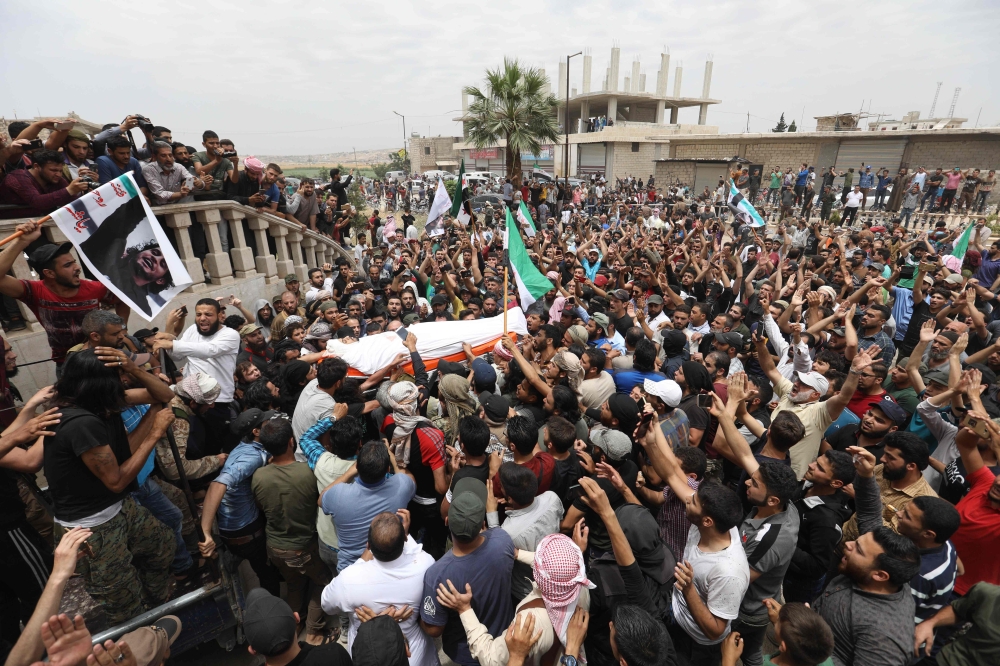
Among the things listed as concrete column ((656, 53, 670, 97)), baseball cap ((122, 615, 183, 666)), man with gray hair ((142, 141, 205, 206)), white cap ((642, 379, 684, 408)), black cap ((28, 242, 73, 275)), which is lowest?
baseball cap ((122, 615, 183, 666))

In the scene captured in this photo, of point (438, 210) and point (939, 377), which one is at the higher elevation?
point (438, 210)

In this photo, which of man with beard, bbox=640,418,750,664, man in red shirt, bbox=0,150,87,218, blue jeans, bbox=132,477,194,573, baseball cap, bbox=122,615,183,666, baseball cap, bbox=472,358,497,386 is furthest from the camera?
man in red shirt, bbox=0,150,87,218

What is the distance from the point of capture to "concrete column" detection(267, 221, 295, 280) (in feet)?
28.8

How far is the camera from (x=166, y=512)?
11.5 ft

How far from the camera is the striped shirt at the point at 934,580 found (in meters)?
2.60

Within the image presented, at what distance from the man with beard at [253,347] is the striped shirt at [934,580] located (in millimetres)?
5439

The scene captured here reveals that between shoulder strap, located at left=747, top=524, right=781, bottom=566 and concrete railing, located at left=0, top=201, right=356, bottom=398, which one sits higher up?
concrete railing, located at left=0, top=201, right=356, bottom=398

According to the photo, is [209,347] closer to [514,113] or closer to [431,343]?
[431,343]

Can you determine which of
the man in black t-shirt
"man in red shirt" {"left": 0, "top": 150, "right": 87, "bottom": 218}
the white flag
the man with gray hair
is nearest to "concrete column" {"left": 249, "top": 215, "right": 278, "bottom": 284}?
the man with gray hair

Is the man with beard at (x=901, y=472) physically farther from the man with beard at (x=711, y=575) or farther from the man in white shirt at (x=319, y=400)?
the man in white shirt at (x=319, y=400)

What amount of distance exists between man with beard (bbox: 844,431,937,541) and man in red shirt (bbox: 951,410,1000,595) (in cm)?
20

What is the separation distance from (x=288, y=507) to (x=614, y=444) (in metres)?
2.23

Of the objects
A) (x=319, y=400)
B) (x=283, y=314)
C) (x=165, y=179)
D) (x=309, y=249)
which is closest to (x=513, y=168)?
(x=309, y=249)

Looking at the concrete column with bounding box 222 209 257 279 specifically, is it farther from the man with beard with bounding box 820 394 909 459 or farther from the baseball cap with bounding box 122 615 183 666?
the man with beard with bounding box 820 394 909 459
